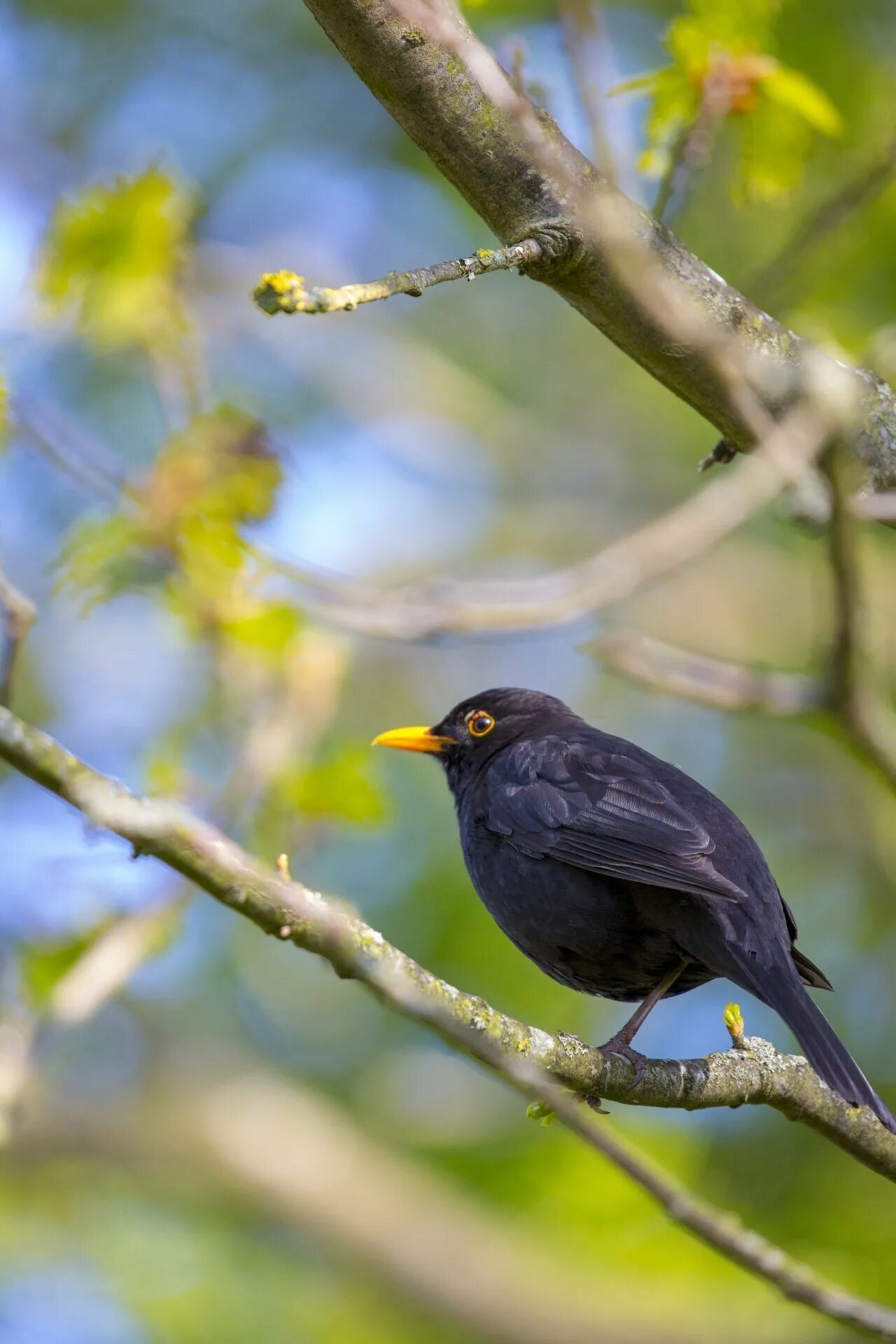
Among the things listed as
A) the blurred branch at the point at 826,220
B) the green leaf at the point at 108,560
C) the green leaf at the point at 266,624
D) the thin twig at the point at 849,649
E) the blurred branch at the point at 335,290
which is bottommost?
the blurred branch at the point at 335,290

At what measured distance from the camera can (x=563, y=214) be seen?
9.89 feet

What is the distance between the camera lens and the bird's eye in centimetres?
585

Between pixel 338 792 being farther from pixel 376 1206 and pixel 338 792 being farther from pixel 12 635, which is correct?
pixel 376 1206

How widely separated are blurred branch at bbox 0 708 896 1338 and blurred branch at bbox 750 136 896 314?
2.23 meters

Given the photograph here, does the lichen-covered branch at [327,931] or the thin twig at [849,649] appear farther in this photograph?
the thin twig at [849,649]

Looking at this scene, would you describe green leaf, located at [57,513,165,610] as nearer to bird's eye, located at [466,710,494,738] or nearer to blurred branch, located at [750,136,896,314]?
bird's eye, located at [466,710,494,738]

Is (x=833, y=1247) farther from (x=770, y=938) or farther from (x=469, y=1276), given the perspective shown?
(x=770, y=938)

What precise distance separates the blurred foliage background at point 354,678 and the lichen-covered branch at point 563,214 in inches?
36.4

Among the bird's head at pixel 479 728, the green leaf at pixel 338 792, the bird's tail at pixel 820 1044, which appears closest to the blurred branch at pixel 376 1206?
the bird's head at pixel 479 728

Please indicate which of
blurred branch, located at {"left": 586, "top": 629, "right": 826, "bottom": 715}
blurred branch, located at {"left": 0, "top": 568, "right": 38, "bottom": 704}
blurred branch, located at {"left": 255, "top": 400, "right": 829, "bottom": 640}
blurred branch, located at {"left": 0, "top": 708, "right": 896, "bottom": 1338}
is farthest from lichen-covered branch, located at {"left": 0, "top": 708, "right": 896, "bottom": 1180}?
blurred branch, located at {"left": 255, "top": 400, "right": 829, "bottom": 640}

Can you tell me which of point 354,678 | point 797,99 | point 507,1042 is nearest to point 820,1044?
point 507,1042

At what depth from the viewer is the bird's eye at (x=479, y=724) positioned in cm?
585

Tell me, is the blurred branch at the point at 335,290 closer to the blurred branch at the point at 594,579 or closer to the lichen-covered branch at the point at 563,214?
the lichen-covered branch at the point at 563,214

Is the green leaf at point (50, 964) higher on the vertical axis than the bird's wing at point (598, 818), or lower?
lower
